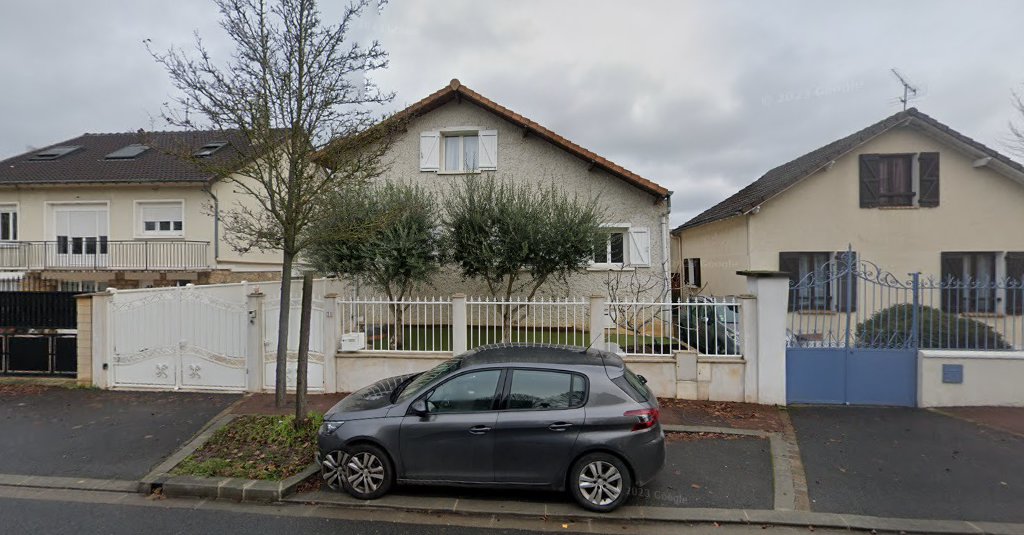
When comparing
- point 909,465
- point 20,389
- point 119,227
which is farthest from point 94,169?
point 909,465

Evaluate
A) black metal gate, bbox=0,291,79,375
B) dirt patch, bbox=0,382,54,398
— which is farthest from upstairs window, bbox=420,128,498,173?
dirt patch, bbox=0,382,54,398

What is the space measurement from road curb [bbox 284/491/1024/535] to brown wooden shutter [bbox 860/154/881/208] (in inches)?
410

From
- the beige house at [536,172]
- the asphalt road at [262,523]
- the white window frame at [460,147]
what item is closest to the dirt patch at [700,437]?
the asphalt road at [262,523]

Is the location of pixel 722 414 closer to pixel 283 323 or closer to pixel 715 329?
pixel 715 329

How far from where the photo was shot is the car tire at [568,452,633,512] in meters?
4.05

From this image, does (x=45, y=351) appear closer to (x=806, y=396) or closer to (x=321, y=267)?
(x=321, y=267)

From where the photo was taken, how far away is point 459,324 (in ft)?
24.6

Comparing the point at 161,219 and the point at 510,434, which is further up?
the point at 161,219

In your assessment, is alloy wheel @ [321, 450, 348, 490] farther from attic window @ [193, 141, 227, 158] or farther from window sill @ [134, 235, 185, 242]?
window sill @ [134, 235, 185, 242]

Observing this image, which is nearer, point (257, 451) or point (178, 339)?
point (257, 451)

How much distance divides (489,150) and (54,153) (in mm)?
20580

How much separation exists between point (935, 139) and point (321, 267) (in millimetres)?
15787

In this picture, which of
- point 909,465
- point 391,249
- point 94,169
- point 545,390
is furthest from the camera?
point 94,169

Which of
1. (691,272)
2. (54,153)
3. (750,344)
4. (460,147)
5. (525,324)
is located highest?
(54,153)
